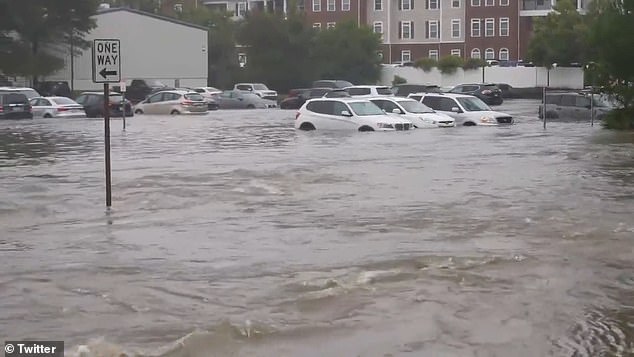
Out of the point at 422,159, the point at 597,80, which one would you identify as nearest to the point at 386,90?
the point at 597,80

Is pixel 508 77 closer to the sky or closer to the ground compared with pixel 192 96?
closer to the sky

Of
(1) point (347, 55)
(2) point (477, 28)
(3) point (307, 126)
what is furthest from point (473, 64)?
(3) point (307, 126)

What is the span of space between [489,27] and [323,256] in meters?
88.3

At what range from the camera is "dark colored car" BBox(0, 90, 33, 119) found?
48.0 metres

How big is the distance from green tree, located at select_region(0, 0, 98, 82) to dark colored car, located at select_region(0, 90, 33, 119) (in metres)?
22.1

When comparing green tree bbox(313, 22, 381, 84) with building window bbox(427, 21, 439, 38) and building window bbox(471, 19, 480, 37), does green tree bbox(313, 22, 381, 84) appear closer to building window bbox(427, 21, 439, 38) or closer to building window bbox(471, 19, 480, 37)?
building window bbox(471, 19, 480, 37)

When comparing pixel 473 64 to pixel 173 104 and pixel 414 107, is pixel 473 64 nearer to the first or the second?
pixel 173 104

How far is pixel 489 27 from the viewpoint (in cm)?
9781

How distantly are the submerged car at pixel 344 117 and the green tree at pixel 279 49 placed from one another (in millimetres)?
45727

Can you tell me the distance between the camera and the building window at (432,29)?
101 meters

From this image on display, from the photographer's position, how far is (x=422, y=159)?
25328 millimetres

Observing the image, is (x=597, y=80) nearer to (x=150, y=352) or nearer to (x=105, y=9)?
(x=150, y=352)

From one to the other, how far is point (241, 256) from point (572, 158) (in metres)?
14.9

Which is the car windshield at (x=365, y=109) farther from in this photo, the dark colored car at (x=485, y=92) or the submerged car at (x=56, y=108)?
the dark colored car at (x=485, y=92)
